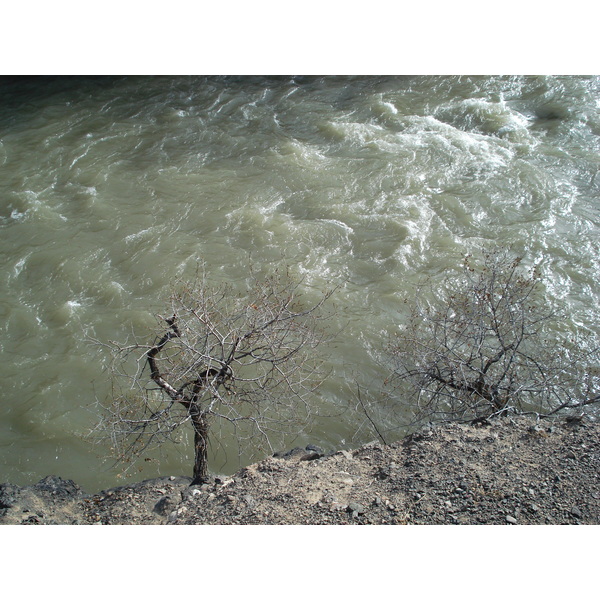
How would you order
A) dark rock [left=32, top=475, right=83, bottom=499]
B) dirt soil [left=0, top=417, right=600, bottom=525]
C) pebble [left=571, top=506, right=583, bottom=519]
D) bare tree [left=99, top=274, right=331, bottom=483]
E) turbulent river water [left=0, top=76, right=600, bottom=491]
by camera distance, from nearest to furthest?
pebble [left=571, top=506, right=583, bottom=519] → dirt soil [left=0, top=417, right=600, bottom=525] → bare tree [left=99, top=274, right=331, bottom=483] → dark rock [left=32, top=475, right=83, bottom=499] → turbulent river water [left=0, top=76, right=600, bottom=491]

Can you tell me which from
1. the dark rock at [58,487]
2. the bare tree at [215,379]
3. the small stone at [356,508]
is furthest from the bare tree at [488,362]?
the dark rock at [58,487]

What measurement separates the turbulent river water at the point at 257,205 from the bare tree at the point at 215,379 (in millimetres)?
340

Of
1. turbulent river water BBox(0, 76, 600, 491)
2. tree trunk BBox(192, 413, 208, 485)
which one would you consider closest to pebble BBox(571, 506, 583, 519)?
turbulent river water BBox(0, 76, 600, 491)

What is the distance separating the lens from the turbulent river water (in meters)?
7.86

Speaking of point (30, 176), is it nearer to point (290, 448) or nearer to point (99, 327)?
point (99, 327)

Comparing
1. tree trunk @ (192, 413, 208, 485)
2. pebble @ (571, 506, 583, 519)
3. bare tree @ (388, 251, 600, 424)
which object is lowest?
tree trunk @ (192, 413, 208, 485)

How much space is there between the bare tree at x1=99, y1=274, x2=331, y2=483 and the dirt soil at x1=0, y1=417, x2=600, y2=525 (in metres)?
0.50

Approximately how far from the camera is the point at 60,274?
9305 millimetres

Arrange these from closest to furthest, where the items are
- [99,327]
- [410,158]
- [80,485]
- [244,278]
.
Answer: [80,485] → [99,327] → [244,278] → [410,158]

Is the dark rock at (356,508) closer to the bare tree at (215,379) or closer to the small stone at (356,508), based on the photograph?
the small stone at (356,508)

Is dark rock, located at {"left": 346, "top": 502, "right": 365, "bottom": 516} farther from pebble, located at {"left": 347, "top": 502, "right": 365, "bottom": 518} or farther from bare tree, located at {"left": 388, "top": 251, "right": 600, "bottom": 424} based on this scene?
bare tree, located at {"left": 388, "top": 251, "right": 600, "bottom": 424}

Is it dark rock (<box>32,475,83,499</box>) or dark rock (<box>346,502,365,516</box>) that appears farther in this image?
dark rock (<box>32,475,83,499</box>)

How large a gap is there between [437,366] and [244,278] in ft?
11.3

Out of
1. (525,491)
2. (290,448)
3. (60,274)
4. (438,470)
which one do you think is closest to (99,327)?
(60,274)
